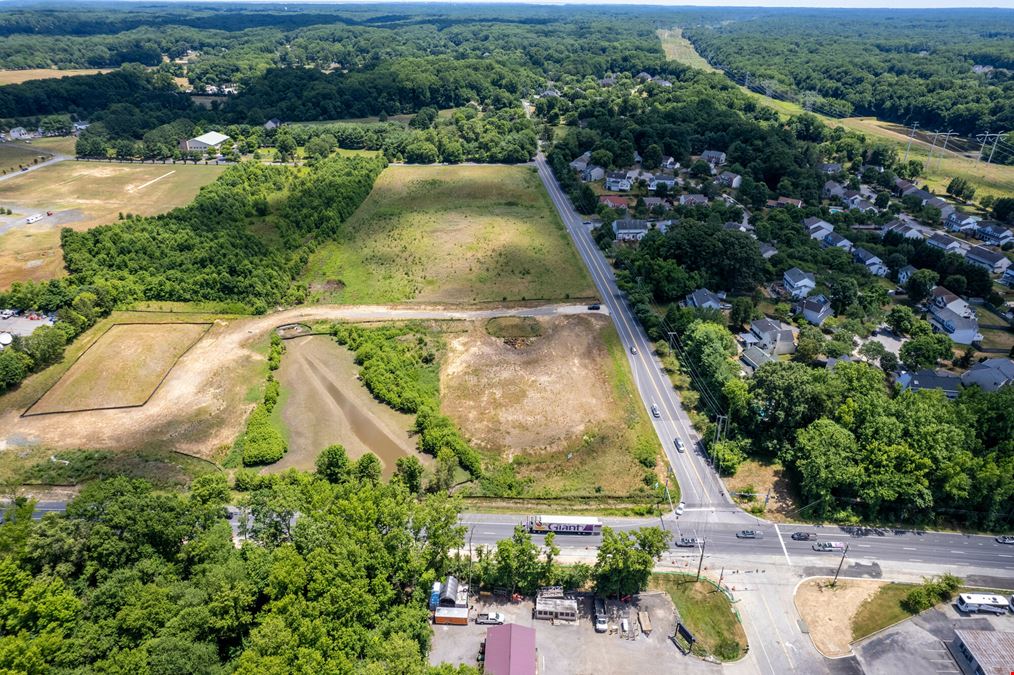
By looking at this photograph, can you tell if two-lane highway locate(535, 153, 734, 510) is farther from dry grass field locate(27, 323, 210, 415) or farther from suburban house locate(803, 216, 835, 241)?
dry grass field locate(27, 323, 210, 415)

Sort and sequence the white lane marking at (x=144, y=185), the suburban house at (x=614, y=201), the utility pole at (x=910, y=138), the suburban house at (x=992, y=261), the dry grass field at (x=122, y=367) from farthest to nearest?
the utility pole at (x=910, y=138), the white lane marking at (x=144, y=185), the suburban house at (x=614, y=201), the suburban house at (x=992, y=261), the dry grass field at (x=122, y=367)

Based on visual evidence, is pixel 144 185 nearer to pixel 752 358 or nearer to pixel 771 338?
pixel 752 358

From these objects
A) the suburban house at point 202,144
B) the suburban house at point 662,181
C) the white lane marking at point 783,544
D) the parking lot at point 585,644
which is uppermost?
the suburban house at point 202,144

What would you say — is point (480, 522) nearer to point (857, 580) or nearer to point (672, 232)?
point (857, 580)

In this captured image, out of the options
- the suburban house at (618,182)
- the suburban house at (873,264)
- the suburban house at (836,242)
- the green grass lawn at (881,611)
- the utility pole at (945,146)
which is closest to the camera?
the green grass lawn at (881,611)

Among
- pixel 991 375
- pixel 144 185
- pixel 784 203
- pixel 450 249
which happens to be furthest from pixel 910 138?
pixel 144 185

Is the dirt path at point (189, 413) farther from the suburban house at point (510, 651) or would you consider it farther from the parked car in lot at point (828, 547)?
the parked car in lot at point (828, 547)

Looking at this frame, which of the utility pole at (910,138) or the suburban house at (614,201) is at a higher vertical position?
the utility pole at (910,138)

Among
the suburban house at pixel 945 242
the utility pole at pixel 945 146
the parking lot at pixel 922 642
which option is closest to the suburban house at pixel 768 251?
the suburban house at pixel 945 242
